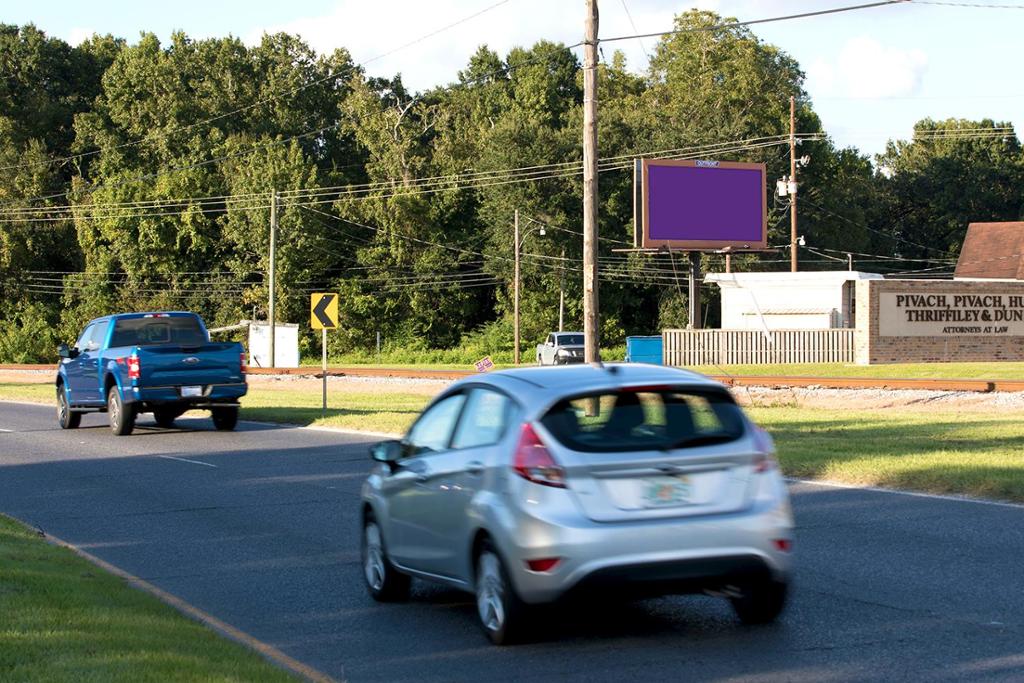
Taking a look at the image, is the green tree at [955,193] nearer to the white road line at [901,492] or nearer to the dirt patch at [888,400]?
the dirt patch at [888,400]

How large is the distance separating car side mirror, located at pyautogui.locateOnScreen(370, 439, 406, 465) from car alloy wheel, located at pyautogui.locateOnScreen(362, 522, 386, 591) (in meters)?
0.62

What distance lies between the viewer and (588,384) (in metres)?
7.57

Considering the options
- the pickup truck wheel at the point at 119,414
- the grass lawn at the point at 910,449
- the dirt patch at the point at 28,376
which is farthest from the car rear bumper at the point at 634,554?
the dirt patch at the point at 28,376

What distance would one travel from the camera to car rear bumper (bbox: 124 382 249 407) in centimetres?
2314

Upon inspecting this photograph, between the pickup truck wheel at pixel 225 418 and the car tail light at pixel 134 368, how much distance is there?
2021 millimetres

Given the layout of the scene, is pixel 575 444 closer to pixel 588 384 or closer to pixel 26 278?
pixel 588 384

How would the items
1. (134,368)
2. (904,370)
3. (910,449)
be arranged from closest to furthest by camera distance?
(910,449)
(134,368)
(904,370)

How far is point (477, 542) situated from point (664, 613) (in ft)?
4.89

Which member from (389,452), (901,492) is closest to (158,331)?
(901,492)

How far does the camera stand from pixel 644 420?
7551mm

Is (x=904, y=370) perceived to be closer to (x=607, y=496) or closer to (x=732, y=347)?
(x=732, y=347)

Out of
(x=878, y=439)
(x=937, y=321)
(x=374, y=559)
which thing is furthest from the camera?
(x=937, y=321)

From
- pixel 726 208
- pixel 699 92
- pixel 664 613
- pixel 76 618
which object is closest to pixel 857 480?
pixel 664 613

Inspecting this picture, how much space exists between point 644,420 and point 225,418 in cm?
1831
